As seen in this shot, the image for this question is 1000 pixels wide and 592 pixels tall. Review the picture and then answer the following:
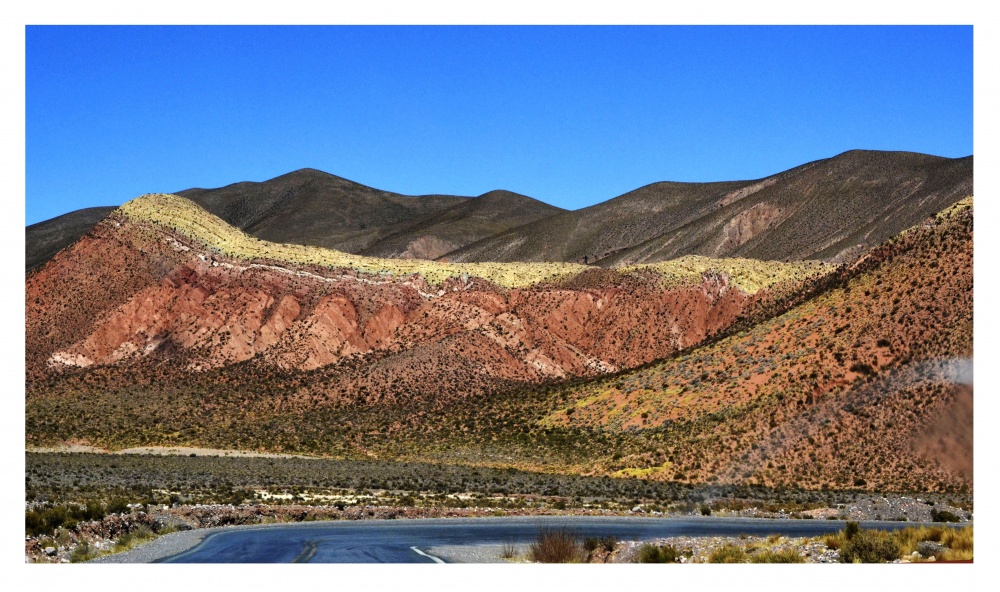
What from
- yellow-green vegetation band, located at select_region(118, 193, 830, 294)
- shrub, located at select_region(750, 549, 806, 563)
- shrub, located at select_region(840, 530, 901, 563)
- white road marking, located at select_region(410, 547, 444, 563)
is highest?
yellow-green vegetation band, located at select_region(118, 193, 830, 294)

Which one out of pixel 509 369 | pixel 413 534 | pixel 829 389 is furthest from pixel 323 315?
pixel 413 534

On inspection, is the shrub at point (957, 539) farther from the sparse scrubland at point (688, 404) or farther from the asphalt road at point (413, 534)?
the asphalt road at point (413, 534)

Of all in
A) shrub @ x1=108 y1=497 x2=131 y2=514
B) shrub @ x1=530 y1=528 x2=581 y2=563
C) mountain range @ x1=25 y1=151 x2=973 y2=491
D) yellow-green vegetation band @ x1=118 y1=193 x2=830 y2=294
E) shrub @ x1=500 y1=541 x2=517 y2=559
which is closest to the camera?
shrub @ x1=530 y1=528 x2=581 y2=563

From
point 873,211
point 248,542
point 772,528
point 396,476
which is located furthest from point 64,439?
point 873,211

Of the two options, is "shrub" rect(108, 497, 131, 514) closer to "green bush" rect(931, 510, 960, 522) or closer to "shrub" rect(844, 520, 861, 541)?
"shrub" rect(844, 520, 861, 541)

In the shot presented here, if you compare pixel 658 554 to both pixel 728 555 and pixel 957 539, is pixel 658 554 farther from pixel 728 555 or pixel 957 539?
pixel 957 539

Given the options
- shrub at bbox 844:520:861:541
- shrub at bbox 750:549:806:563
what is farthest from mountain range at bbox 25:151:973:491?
shrub at bbox 750:549:806:563

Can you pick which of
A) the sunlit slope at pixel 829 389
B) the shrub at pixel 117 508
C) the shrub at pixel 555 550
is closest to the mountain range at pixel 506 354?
the sunlit slope at pixel 829 389
